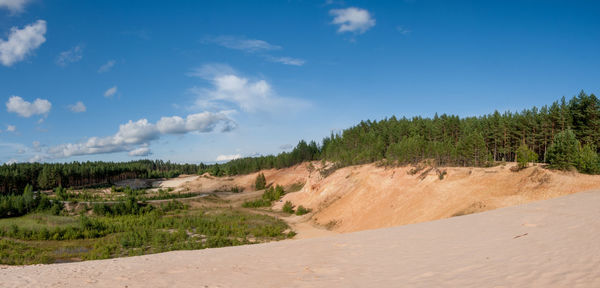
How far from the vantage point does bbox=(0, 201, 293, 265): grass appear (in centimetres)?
3503

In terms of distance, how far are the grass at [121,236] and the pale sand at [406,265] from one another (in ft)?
74.1

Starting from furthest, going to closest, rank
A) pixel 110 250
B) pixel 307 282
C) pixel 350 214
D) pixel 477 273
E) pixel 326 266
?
pixel 350 214, pixel 110 250, pixel 326 266, pixel 307 282, pixel 477 273

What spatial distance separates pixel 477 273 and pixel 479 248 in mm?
4405

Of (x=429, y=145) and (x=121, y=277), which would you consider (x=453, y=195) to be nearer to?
(x=429, y=145)

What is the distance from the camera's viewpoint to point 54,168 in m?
120

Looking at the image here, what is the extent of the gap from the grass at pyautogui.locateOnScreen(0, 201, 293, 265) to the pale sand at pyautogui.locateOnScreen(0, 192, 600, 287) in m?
22.6

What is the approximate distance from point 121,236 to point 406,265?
4319cm

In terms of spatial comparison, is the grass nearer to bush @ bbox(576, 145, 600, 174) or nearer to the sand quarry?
the sand quarry

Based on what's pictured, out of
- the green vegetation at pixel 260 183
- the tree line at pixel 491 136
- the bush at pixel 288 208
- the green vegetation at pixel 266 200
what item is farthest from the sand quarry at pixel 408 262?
the green vegetation at pixel 260 183

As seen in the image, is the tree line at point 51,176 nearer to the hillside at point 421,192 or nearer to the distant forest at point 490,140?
the distant forest at point 490,140

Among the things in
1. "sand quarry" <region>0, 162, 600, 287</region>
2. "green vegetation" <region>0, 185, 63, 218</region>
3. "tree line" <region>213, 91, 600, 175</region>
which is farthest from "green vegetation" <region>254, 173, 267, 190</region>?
"sand quarry" <region>0, 162, 600, 287</region>

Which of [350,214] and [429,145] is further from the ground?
[429,145]

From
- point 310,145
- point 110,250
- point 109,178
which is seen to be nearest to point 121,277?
point 110,250

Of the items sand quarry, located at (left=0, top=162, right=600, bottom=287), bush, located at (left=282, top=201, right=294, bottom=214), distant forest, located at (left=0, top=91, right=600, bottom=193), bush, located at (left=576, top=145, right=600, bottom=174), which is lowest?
bush, located at (left=282, top=201, right=294, bottom=214)
